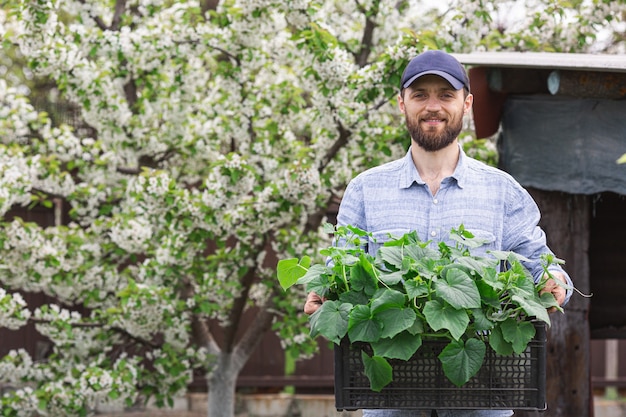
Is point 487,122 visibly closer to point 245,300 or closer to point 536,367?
point 245,300

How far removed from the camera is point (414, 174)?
2.92 meters

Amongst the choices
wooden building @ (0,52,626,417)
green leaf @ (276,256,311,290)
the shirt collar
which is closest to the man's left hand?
the shirt collar

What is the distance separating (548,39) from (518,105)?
1.84m

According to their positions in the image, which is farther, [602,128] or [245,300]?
[245,300]

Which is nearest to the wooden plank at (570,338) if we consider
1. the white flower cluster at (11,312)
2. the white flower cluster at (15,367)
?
the white flower cluster at (11,312)

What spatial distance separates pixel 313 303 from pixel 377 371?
337mm

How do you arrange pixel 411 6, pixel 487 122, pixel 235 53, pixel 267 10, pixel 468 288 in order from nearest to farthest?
pixel 468 288 → pixel 487 122 → pixel 267 10 → pixel 235 53 → pixel 411 6

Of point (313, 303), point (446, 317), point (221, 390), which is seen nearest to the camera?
point (446, 317)

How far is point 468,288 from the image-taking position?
2281 mm

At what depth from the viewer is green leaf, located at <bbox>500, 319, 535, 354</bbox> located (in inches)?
89.9

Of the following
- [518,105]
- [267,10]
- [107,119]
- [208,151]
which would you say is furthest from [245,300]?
[518,105]

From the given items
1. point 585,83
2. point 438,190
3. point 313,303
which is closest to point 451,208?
point 438,190

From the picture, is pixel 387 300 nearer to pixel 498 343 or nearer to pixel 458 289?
pixel 458 289

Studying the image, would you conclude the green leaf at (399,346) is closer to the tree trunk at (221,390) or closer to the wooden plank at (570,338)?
the wooden plank at (570,338)
